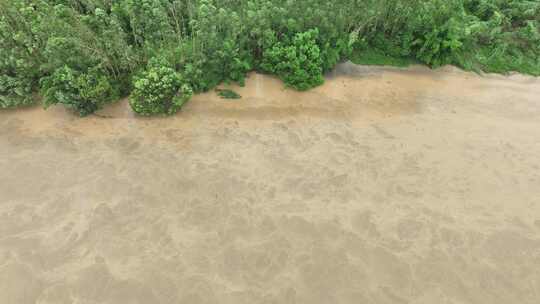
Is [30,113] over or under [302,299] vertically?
over

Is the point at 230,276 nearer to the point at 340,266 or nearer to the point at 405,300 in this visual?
the point at 340,266

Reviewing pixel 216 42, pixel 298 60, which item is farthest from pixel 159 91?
pixel 298 60

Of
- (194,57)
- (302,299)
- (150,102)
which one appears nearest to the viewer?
(302,299)

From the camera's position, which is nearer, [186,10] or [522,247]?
[522,247]

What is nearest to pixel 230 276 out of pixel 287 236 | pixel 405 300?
pixel 287 236

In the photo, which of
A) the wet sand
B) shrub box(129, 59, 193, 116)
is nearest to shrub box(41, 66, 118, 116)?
the wet sand

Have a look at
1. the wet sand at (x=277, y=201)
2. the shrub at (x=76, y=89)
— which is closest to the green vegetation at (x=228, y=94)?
the wet sand at (x=277, y=201)

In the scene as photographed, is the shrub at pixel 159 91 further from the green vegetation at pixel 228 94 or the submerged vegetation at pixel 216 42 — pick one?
the green vegetation at pixel 228 94

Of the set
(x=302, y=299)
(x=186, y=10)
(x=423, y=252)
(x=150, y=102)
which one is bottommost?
(x=302, y=299)
